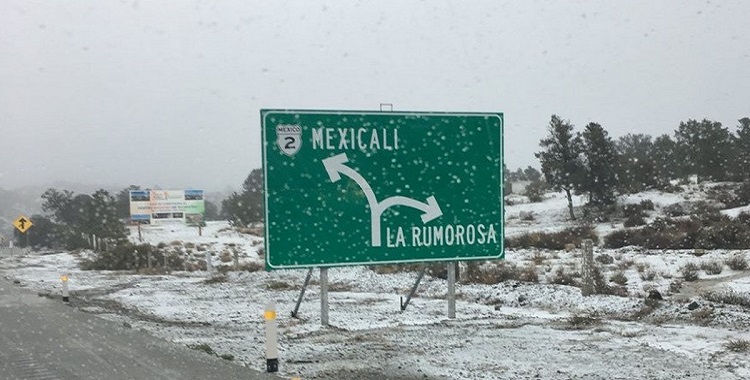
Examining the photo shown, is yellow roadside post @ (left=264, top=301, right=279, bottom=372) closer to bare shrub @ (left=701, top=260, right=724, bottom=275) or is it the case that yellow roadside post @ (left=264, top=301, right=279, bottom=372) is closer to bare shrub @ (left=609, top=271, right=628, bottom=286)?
bare shrub @ (left=609, top=271, right=628, bottom=286)

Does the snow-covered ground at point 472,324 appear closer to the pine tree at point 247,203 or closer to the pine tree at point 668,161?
the pine tree at point 668,161

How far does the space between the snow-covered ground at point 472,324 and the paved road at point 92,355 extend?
2.05 feet

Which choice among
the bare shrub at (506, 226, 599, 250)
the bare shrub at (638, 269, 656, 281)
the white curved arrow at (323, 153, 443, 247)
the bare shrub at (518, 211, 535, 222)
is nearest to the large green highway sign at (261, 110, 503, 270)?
the white curved arrow at (323, 153, 443, 247)

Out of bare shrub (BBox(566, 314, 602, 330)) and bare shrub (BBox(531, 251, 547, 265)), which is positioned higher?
bare shrub (BBox(566, 314, 602, 330))

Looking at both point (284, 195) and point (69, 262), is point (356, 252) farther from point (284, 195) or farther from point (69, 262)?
point (69, 262)

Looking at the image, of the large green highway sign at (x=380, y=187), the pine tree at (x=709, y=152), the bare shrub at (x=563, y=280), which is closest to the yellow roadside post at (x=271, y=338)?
the large green highway sign at (x=380, y=187)

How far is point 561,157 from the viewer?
53969 millimetres

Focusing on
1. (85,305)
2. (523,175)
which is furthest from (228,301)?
(523,175)

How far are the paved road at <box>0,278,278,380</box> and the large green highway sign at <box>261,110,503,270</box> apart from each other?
3.16 metres

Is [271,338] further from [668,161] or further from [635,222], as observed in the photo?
[668,161]

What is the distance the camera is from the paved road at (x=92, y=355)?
863 centimetres

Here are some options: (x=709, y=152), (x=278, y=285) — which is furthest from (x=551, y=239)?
(x=709, y=152)

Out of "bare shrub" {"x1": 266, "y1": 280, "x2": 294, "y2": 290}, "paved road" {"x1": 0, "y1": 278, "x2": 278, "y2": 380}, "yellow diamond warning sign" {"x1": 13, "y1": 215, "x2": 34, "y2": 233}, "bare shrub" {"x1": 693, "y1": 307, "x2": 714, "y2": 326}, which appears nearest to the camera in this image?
"paved road" {"x1": 0, "y1": 278, "x2": 278, "y2": 380}

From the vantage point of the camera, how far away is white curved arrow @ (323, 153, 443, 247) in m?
13.3
